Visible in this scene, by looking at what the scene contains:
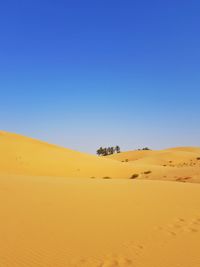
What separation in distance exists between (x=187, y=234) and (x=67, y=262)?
280cm

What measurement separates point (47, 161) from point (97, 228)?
77.0 feet

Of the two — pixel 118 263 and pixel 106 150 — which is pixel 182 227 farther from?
pixel 106 150

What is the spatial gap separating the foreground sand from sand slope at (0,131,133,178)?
16.1 metres

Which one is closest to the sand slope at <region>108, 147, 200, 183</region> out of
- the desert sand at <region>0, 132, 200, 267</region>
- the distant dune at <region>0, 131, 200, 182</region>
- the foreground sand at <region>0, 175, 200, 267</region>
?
the distant dune at <region>0, 131, 200, 182</region>

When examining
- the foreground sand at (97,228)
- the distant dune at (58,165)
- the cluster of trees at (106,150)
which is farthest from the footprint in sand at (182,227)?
the cluster of trees at (106,150)

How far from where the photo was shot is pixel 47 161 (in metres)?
29.9

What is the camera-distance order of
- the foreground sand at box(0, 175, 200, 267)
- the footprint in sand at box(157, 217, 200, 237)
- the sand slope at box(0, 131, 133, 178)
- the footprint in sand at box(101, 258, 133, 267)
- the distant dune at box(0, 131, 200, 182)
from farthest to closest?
the sand slope at box(0, 131, 133, 178), the distant dune at box(0, 131, 200, 182), the footprint in sand at box(157, 217, 200, 237), the foreground sand at box(0, 175, 200, 267), the footprint in sand at box(101, 258, 133, 267)

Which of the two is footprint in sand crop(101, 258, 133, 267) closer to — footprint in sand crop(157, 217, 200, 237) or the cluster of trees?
footprint in sand crop(157, 217, 200, 237)

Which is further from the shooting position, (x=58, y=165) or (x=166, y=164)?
(x=166, y=164)

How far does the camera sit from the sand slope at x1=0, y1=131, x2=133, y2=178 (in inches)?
1072

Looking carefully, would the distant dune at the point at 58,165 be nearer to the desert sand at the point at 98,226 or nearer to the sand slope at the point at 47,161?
the sand slope at the point at 47,161

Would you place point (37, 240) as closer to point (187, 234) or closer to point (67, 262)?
point (67, 262)

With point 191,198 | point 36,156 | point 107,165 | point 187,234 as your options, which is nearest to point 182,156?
point 107,165

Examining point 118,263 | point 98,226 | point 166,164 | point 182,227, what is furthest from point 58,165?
point 166,164
